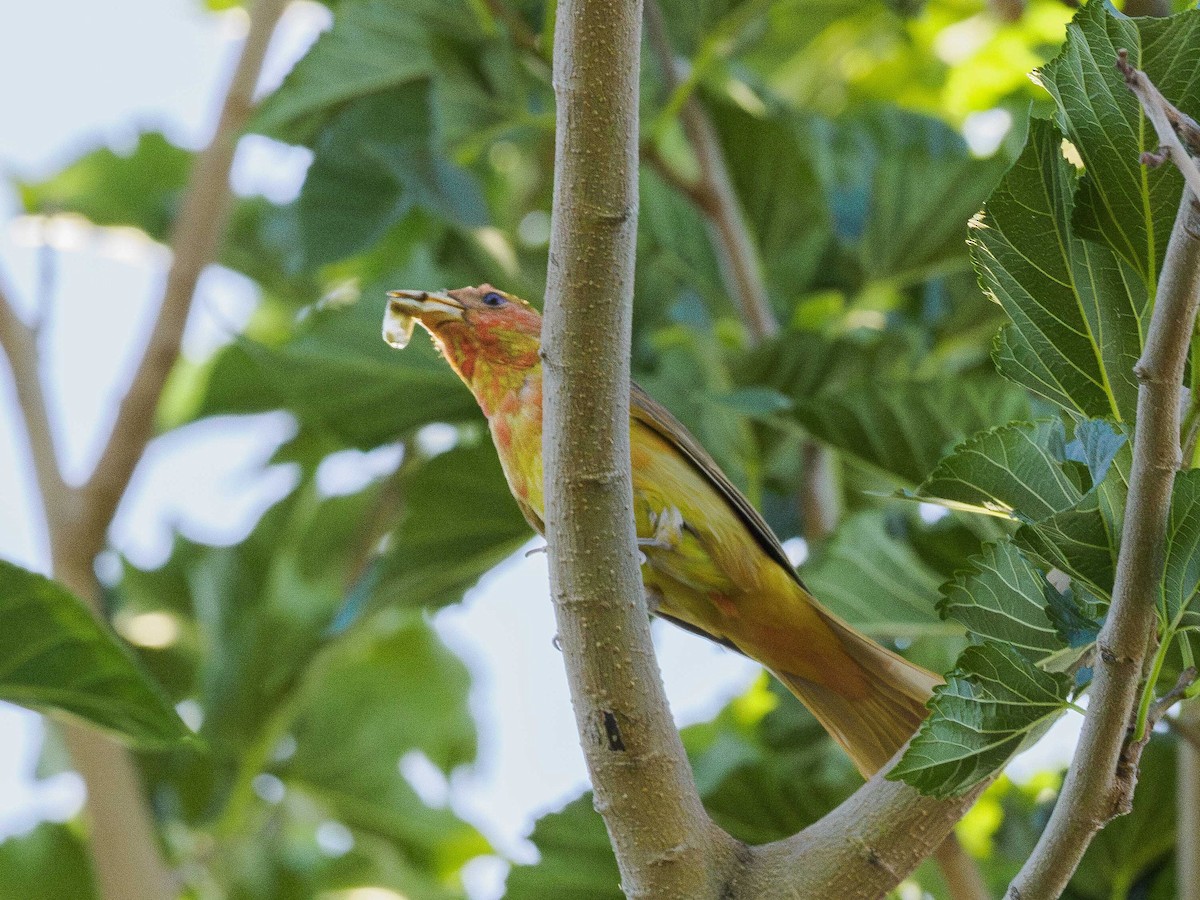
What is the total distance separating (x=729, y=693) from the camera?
13.0 ft

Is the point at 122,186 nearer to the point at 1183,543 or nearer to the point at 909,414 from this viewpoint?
the point at 909,414

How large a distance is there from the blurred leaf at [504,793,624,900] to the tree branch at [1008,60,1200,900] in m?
1.20

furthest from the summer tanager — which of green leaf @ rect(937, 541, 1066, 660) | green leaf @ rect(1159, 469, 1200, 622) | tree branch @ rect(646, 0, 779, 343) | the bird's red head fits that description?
tree branch @ rect(646, 0, 779, 343)

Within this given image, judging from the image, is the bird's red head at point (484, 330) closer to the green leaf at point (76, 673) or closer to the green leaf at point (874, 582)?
the green leaf at point (874, 582)

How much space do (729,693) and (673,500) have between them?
186 centimetres

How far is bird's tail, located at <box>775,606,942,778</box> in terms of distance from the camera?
6.59ft

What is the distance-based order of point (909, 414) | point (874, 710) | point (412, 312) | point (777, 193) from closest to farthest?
point (874, 710)
point (412, 312)
point (909, 414)
point (777, 193)

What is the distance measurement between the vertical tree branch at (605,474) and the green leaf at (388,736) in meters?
2.68

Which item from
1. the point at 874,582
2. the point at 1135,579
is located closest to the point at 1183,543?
the point at 1135,579

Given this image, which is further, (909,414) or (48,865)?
(48,865)

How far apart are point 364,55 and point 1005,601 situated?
2404 millimetres

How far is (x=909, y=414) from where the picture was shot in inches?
99.0

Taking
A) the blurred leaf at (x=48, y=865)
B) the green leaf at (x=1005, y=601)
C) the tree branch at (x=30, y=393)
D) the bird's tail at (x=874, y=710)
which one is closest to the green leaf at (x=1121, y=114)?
the green leaf at (x=1005, y=601)

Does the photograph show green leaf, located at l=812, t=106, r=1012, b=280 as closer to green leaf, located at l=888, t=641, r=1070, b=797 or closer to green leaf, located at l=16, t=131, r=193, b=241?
green leaf, located at l=16, t=131, r=193, b=241
